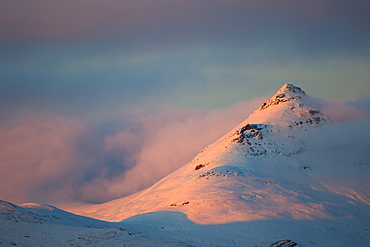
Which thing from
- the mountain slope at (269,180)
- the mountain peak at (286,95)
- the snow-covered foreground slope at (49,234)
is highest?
the mountain peak at (286,95)

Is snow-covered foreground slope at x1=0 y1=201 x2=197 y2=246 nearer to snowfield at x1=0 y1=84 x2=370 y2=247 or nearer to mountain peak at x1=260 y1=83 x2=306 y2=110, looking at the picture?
snowfield at x1=0 y1=84 x2=370 y2=247

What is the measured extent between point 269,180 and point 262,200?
996 cm

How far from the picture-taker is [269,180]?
69188 millimetres

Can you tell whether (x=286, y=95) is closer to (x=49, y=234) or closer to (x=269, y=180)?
(x=269, y=180)

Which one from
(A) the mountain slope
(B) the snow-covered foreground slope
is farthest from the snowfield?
(A) the mountain slope

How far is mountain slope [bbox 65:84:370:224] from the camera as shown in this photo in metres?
56.4

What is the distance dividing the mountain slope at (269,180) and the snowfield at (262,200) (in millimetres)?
199

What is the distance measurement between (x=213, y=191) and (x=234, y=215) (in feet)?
31.7

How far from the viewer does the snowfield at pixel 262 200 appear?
Answer: 38469 mm

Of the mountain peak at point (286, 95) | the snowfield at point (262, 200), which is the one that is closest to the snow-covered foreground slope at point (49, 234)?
the snowfield at point (262, 200)

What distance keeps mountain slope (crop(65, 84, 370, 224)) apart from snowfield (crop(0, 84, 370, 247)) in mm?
199

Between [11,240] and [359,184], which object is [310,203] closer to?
[359,184]

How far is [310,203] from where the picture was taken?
2373 inches

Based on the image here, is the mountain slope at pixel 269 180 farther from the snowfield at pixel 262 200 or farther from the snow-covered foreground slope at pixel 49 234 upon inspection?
the snow-covered foreground slope at pixel 49 234
